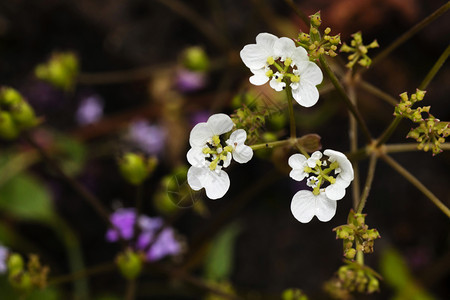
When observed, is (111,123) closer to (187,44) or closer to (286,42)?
(187,44)

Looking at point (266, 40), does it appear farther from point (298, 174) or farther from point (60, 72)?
point (60, 72)

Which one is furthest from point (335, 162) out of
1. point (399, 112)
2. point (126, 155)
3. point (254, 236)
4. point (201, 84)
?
point (201, 84)

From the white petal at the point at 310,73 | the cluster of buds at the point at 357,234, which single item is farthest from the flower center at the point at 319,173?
the white petal at the point at 310,73

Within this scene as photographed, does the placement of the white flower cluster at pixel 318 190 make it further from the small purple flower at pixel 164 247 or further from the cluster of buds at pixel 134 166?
the small purple flower at pixel 164 247

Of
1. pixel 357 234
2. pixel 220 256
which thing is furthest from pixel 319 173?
pixel 220 256

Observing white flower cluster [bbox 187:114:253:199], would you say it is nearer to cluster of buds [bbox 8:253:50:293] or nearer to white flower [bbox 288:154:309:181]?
white flower [bbox 288:154:309:181]
